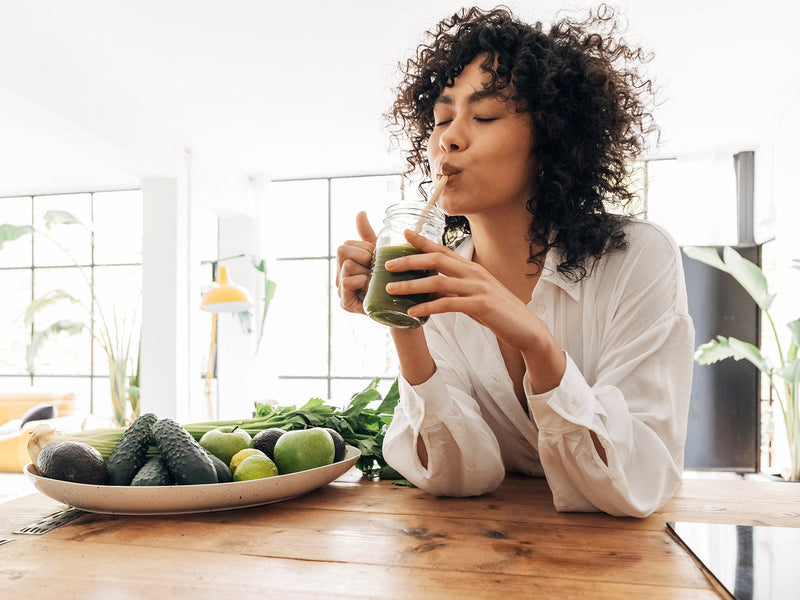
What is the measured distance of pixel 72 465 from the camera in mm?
963

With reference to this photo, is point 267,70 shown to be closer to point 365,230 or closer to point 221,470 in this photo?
point 365,230

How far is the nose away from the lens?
1156 millimetres

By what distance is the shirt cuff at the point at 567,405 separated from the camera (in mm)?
952

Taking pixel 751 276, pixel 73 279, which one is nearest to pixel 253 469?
pixel 751 276

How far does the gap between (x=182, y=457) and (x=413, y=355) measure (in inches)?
15.3

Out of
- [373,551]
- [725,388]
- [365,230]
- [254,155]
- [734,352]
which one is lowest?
[725,388]

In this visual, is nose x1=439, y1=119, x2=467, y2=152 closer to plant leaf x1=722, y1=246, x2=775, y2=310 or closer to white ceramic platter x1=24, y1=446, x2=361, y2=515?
white ceramic platter x1=24, y1=446, x2=361, y2=515

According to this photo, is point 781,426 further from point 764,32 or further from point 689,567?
point 689,567

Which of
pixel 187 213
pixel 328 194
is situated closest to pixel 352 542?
pixel 187 213

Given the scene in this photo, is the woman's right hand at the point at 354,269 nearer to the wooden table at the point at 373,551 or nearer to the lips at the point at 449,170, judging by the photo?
the lips at the point at 449,170

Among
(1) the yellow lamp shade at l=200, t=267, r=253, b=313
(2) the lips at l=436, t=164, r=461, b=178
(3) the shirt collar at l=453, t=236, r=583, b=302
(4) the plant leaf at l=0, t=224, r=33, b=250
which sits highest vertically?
(4) the plant leaf at l=0, t=224, r=33, b=250

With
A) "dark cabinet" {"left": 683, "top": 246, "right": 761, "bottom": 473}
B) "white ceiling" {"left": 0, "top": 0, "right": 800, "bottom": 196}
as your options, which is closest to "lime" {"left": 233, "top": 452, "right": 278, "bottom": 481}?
"white ceiling" {"left": 0, "top": 0, "right": 800, "bottom": 196}

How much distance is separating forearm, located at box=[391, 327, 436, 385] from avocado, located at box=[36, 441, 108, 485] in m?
0.49

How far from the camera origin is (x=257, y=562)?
78 cm
